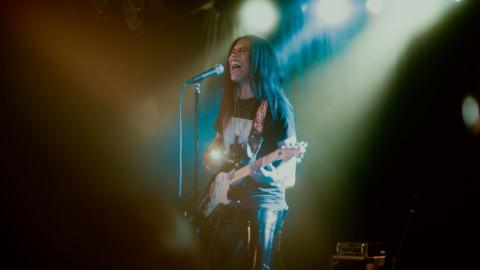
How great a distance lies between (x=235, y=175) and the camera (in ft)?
10.8

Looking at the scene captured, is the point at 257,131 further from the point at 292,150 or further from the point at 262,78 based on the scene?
the point at 262,78

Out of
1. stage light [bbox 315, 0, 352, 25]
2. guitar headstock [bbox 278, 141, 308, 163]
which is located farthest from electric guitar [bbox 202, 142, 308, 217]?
stage light [bbox 315, 0, 352, 25]

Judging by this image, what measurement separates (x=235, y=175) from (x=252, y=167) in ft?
A: 0.52

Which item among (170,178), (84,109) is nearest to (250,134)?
(170,178)

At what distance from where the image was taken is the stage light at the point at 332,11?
4.12 meters

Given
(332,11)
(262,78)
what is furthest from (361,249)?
(332,11)

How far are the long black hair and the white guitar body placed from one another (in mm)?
534

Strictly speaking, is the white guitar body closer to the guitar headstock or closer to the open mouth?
the guitar headstock

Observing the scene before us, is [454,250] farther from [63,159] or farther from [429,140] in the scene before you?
[63,159]

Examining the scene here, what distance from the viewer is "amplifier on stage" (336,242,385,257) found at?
334 cm

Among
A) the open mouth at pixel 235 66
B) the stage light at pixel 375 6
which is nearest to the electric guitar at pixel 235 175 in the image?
the open mouth at pixel 235 66

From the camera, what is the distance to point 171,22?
14.3 ft

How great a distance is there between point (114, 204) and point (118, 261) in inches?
17.9

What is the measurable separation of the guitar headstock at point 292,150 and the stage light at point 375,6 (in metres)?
1.66
